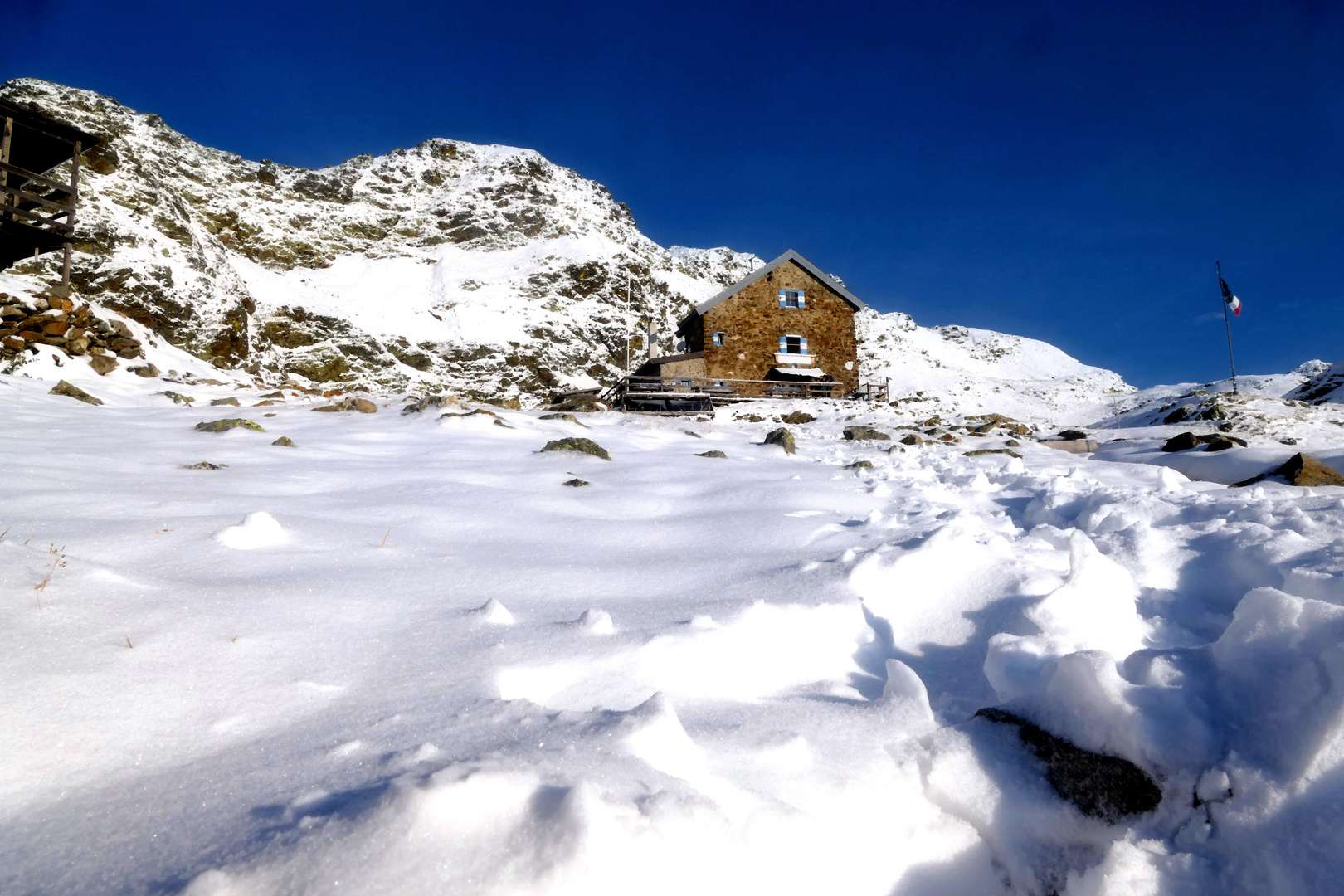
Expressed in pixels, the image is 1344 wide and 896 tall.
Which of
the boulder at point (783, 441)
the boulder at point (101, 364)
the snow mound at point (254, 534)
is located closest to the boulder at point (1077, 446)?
the boulder at point (783, 441)

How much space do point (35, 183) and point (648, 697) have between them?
16621 millimetres

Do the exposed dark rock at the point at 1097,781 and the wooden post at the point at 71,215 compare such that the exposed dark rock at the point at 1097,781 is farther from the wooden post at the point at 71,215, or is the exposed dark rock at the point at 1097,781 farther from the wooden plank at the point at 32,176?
the wooden plank at the point at 32,176

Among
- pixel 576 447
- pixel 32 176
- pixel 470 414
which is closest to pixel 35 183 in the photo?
pixel 32 176

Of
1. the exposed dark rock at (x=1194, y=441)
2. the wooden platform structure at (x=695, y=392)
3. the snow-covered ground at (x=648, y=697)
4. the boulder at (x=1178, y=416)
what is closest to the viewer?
the snow-covered ground at (x=648, y=697)

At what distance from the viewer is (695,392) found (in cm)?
1620

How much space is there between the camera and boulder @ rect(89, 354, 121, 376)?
388 inches

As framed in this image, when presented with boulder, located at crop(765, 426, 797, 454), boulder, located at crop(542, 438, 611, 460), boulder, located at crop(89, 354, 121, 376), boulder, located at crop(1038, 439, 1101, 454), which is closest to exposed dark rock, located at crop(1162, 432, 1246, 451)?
boulder, located at crop(1038, 439, 1101, 454)

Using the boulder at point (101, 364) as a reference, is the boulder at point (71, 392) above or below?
below

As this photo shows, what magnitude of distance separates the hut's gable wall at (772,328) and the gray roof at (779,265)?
0.53 feet

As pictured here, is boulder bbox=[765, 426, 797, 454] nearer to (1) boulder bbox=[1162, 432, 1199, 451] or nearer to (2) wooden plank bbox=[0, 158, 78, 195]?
(1) boulder bbox=[1162, 432, 1199, 451]

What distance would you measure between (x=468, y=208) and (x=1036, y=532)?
2629 inches

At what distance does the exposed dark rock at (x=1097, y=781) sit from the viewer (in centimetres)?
131

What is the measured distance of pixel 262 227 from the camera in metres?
46.9

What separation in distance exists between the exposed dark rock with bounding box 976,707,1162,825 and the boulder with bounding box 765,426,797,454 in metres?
6.65
